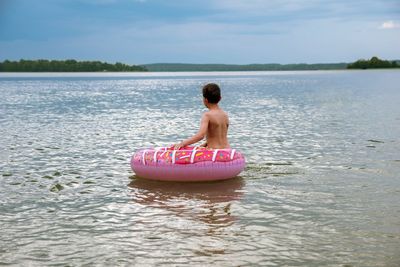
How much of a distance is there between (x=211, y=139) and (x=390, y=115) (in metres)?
14.9

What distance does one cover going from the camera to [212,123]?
970 cm

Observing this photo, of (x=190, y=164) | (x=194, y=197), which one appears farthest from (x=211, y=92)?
(x=194, y=197)

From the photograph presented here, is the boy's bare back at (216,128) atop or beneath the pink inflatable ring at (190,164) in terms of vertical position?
atop

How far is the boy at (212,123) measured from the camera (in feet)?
31.2

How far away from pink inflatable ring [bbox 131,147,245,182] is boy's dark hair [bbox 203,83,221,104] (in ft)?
2.95

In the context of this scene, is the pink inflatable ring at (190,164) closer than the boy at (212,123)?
Yes

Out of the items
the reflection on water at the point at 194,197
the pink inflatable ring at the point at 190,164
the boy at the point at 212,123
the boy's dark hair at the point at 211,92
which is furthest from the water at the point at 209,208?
the boy's dark hair at the point at 211,92

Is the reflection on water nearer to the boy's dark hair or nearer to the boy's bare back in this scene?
the boy's bare back

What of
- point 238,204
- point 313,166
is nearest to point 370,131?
point 313,166

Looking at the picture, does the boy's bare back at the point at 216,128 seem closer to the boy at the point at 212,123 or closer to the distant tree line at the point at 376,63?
the boy at the point at 212,123

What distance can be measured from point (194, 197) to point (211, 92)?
1.99 m

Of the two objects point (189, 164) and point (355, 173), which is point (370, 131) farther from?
point (189, 164)

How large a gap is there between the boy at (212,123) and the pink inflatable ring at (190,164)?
0.81 feet

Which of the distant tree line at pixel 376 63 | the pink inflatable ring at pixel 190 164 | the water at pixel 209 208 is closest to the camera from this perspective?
the water at pixel 209 208
